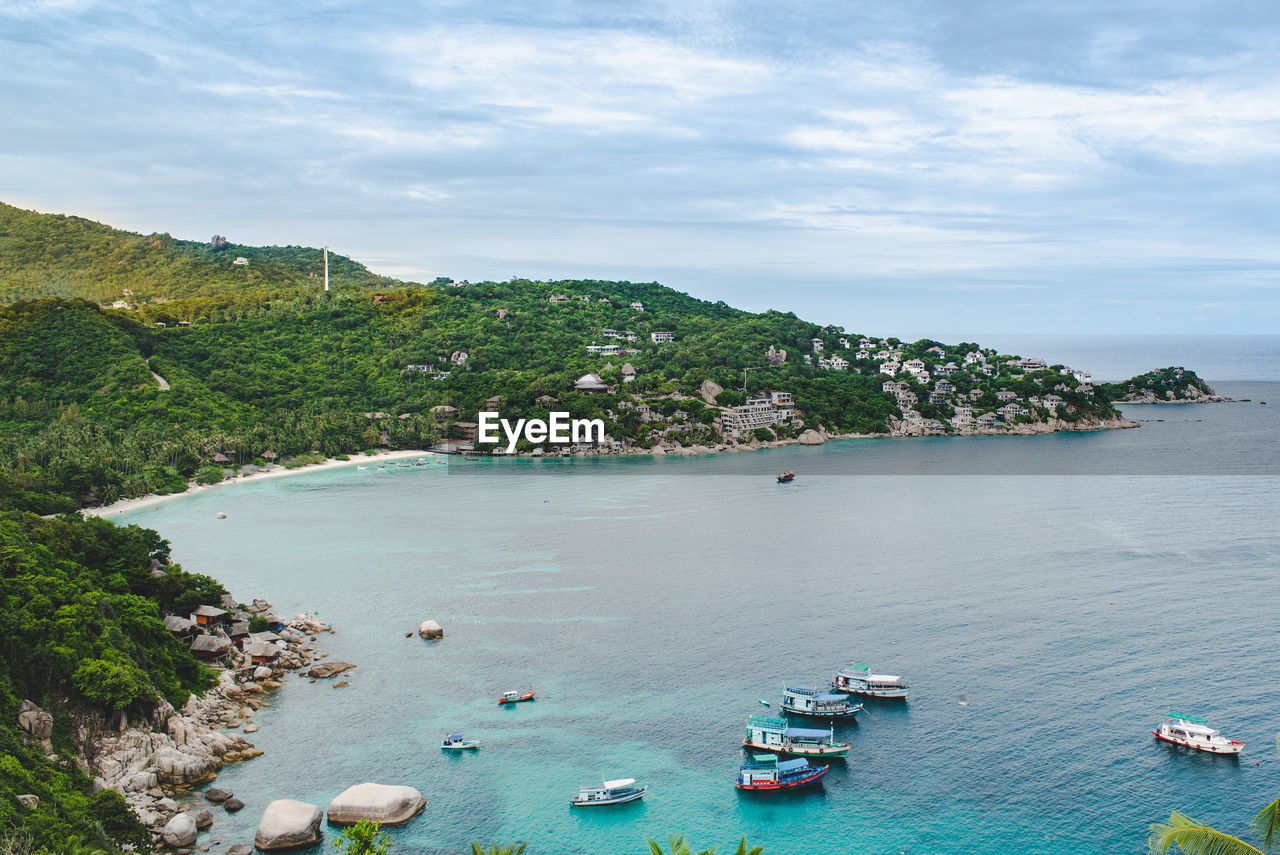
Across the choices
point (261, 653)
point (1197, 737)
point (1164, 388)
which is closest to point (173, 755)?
point (261, 653)

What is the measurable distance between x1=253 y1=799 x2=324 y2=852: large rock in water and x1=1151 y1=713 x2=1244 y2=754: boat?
2154 centimetres

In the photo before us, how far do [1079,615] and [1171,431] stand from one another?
76.1m

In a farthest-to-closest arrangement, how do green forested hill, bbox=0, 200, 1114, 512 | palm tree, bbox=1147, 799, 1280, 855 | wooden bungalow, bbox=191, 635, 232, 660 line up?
green forested hill, bbox=0, 200, 1114, 512
wooden bungalow, bbox=191, 635, 232, 660
palm tree, bbox=1147, 799, 1280, 855

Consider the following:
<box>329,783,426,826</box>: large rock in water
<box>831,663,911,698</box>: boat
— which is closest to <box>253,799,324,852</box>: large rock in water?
<box>329,783,426,826</box>: large rock in water

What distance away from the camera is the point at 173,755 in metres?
21.0

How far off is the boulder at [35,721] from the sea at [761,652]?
4.19 meters

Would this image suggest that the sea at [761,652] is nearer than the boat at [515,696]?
Yes

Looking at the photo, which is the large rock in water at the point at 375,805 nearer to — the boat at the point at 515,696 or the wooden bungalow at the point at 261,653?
the boat at the point at 515,696

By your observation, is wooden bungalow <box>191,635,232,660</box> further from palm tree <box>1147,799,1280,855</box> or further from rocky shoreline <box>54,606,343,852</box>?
palm tree <box>1147,799,1280,855</box>

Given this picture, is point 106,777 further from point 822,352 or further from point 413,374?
point 822,352

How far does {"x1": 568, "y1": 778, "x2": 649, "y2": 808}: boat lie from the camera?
2034cm

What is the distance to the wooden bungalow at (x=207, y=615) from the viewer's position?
92.3ft

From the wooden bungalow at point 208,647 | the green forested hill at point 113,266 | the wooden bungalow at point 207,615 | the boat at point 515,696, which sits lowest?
the boat at point 515,696

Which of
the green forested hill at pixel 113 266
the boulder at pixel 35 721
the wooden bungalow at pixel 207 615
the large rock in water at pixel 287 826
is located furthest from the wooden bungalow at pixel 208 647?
the green forested hill at pixel 113 266
